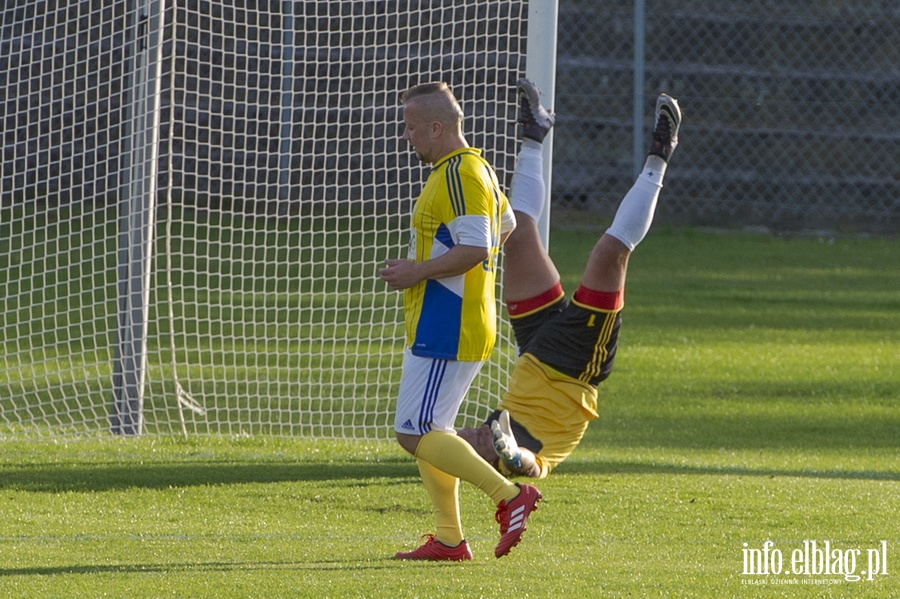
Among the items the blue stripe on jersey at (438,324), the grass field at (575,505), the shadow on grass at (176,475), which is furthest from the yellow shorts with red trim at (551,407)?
the blue stripe on jersey at (438,324)

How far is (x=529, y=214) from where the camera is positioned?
6.41 metres

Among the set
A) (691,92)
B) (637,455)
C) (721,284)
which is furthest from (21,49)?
(691,92)

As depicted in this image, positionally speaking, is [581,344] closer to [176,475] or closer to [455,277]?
[455,277]

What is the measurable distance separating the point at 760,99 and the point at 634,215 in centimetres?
1100

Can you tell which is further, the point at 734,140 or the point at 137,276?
the point at 734,140

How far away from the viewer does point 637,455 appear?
7.21 meters

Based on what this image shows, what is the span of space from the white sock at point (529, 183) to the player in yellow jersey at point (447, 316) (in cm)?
168

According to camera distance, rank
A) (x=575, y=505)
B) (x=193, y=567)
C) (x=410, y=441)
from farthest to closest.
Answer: (x=575, y=505)
(x=410, y=441)
(x=193, y=567)

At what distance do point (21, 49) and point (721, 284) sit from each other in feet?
24.1

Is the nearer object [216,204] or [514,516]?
[514,516]

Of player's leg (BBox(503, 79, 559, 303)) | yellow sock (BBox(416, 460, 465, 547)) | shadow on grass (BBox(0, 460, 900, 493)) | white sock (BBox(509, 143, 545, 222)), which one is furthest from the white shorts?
white sock (BBox(509, 143, 545, 222))

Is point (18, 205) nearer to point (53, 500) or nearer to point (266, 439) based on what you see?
point (266, 439)

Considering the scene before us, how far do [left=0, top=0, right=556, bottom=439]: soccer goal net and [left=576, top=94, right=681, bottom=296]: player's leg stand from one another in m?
1.55

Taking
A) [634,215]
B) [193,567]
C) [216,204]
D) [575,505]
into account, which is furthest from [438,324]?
[216,204]
